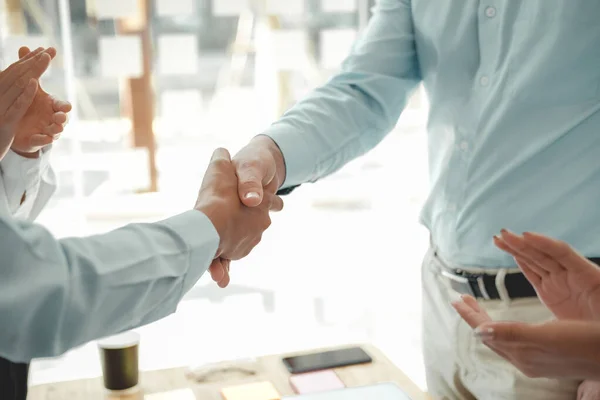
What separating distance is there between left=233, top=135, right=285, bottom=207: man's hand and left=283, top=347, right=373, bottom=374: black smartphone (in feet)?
1.33

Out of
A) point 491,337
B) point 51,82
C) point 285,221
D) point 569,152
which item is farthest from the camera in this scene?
point 285,221

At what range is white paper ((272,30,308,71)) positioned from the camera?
343cm

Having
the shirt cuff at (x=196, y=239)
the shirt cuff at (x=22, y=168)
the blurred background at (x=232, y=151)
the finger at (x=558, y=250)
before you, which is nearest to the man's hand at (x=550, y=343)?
the finger at (x=558, y=250)

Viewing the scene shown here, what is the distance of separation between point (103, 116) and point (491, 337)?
3157 mm

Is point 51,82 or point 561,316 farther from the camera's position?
point 51,82

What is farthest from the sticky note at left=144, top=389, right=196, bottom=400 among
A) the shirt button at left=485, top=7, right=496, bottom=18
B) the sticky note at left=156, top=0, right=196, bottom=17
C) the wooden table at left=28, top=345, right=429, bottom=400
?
the sticky note at left=156, top=0, right=196, bottom=17

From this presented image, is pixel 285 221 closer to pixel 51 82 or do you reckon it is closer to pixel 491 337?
pixel 51 82

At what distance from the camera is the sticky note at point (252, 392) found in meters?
1.35

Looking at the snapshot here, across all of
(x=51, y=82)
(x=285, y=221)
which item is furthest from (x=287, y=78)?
(x=51, y=82)

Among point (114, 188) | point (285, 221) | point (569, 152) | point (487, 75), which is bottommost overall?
point (285, 221)

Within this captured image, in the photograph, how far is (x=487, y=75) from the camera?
4.32 feet

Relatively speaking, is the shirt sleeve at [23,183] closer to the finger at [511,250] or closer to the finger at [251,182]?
the finger at [251,182]

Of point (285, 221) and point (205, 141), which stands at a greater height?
point (205, 141)

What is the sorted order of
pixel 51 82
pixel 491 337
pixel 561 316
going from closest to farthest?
pixel 491 337, pixel 561 316, pixel 51 82
